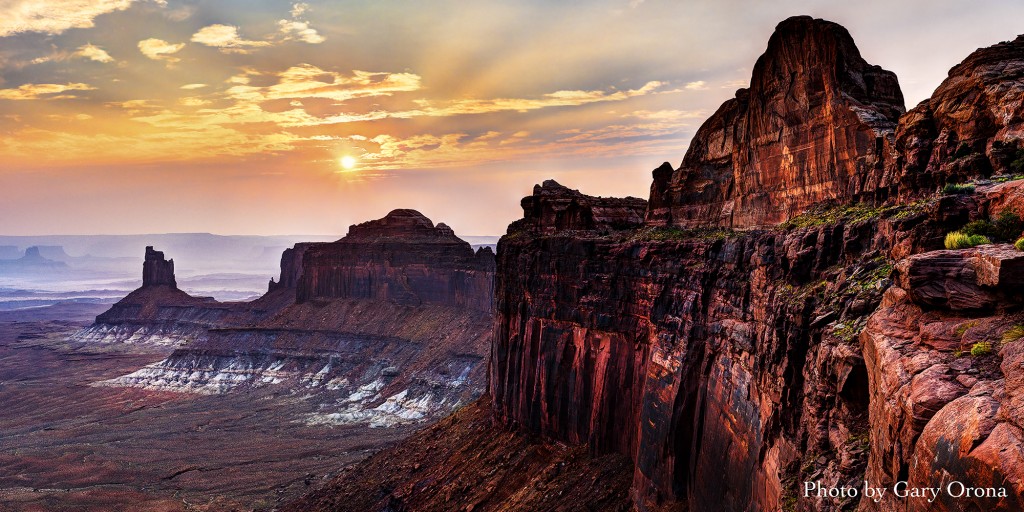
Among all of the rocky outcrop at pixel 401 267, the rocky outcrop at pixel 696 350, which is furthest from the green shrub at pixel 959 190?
the rocky outcrop at pixel 401 267

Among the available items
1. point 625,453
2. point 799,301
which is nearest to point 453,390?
point 625,453

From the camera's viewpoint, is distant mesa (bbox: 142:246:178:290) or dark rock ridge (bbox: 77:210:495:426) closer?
dark rock ridge (bbox: 77:210:495:426)

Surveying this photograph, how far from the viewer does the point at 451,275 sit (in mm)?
121125

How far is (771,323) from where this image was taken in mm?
21078

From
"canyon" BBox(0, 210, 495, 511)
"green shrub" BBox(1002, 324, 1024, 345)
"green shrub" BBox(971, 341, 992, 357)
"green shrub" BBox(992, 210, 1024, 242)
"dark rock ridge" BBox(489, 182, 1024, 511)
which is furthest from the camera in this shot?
"canyon" BBox(0, 210, 495, 511)

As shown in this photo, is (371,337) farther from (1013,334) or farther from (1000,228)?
(1013,334)

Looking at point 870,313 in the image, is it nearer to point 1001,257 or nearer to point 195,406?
point 1001,257

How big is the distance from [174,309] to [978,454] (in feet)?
635

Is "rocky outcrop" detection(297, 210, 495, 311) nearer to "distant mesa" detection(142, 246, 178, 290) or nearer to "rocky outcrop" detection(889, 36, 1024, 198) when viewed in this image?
"distant mesa" detection(142, 246, 178, 290)

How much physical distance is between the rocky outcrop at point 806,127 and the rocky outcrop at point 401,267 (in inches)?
3166

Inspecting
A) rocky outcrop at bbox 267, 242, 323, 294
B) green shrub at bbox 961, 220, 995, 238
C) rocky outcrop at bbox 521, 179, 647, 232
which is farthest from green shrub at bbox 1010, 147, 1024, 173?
rocky outcrop at bbox 267, 242, 323, 294

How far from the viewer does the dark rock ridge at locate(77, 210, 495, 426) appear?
10081 cm

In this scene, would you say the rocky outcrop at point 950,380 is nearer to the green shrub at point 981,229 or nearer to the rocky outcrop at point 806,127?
the green shrub at point 981,229

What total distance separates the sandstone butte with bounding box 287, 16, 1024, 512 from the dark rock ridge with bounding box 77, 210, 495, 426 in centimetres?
4213
